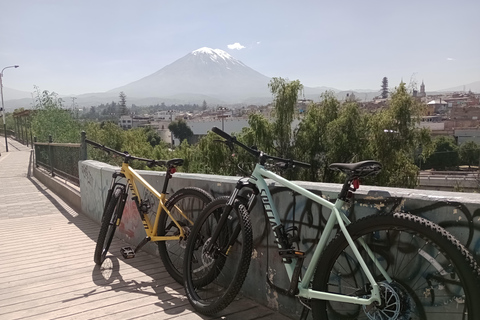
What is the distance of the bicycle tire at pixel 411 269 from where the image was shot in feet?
5.41

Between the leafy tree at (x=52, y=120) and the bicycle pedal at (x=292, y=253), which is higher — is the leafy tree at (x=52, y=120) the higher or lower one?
the higher one

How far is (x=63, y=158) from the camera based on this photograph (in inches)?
381

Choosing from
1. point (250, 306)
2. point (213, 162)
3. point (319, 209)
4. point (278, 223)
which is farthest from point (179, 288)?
point (213, 162)

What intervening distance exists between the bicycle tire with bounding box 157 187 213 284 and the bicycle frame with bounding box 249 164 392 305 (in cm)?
96

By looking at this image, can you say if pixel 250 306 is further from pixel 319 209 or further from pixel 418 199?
pixel 418 199

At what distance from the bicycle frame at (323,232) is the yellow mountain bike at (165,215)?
0.75 meters

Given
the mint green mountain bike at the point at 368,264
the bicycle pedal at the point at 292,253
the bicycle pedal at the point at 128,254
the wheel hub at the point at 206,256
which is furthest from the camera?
the bicycle pedal at the point at 128,254

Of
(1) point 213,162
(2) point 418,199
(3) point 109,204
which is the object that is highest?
(2) point 418,199

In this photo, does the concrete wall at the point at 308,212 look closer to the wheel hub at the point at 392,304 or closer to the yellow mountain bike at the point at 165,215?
the yellow mountain bike at the point at 165,215

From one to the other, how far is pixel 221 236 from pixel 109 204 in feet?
6.39

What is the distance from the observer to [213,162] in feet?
129

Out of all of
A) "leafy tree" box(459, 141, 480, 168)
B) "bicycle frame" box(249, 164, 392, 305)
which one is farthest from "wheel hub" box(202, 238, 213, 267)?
"leafy tree" box(459, 141, 480, 168)

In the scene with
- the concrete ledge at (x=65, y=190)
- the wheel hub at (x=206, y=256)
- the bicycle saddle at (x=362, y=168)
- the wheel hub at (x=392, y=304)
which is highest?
the bicycle saddle at (x=362, y=168)

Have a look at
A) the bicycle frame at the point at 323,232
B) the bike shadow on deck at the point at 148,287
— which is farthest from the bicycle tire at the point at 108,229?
the bicycle frame at the point at 323,232
